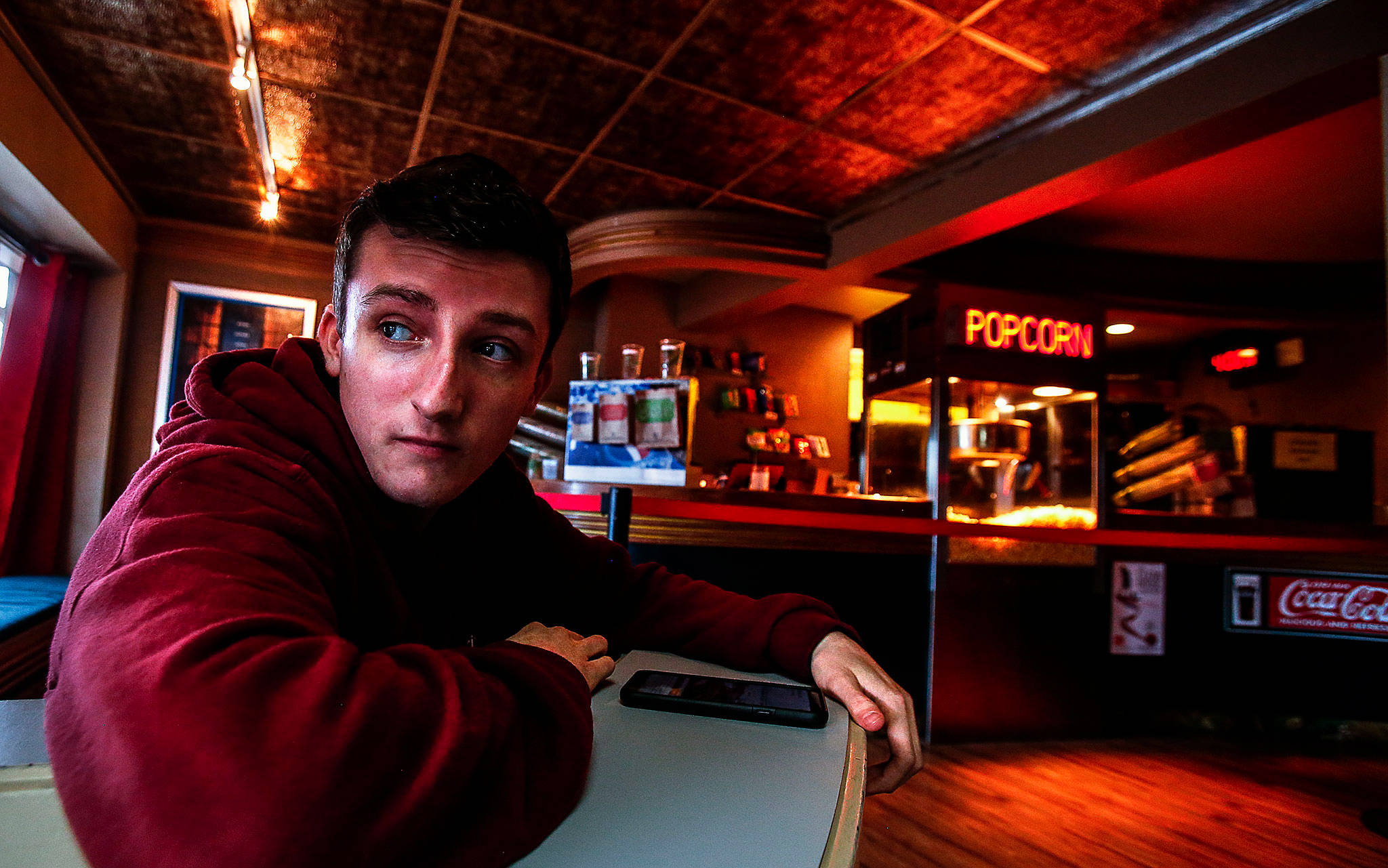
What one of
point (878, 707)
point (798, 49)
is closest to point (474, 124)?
point (798, 49)

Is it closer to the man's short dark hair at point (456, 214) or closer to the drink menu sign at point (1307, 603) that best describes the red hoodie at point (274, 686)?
the man's short dark hair at point (456, 214)

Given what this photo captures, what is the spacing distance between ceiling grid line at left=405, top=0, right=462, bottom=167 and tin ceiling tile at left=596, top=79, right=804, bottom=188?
33.8 inches

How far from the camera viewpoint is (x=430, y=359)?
844 millimetres

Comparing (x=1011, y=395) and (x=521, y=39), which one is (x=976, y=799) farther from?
(x=521, y=39)

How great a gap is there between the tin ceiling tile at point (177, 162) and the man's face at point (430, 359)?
430 centimetres

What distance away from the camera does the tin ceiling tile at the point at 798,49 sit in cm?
274

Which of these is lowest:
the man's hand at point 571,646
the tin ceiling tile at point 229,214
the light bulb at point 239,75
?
the man's hand at point 571,646

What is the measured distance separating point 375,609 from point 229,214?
5.70 m

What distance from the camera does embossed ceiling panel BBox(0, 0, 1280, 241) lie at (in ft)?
9.22

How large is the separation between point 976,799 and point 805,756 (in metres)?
2.78

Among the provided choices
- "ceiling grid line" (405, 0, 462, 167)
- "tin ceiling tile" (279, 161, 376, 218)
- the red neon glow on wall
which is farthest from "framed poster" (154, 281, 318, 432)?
the red neon glow on wall

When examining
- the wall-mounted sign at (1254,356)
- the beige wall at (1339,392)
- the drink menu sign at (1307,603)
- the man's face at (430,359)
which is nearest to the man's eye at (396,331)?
the man's face at (430,359)

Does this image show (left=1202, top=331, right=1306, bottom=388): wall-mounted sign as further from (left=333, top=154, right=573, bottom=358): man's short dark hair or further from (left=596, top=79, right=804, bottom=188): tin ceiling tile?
(left=333, top=154, right=573, bottom=358): man's short dark hair

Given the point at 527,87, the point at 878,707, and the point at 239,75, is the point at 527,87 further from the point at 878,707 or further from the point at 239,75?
the point at 878,707
